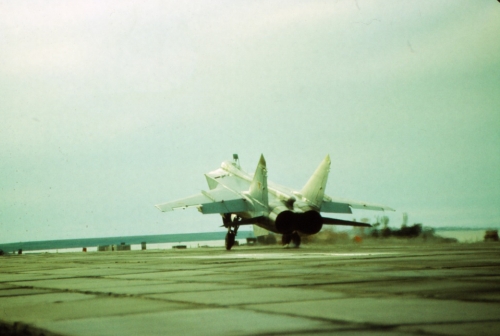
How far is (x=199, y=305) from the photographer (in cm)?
635

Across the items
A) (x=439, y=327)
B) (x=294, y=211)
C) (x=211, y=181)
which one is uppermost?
(x=211, y=181)

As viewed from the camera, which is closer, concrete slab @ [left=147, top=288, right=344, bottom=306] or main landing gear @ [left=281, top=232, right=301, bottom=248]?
concrete slab @ [left=147, top=288, right=344, bottom=306]

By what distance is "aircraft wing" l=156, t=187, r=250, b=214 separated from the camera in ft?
107

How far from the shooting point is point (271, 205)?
3152 cm

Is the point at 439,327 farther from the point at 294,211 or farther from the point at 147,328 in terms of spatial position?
the point at 294,211

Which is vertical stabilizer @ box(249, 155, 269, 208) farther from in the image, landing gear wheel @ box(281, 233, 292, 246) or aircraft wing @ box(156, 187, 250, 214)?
landing gear wheel @ box(281, 233, 292, 246)

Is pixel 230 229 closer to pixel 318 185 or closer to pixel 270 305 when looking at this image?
pixel 318 185

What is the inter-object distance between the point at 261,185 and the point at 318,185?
8.94 feet

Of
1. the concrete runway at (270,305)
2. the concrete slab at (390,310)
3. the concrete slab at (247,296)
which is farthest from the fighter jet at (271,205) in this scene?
the concrete slab at (390,310)

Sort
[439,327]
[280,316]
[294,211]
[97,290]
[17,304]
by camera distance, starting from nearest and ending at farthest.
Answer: [439,327] < [280,316] < [17,304] < [97,290] < [294,211]

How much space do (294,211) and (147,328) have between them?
83.1ft

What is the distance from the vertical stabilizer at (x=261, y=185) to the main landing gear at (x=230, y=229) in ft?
5.29

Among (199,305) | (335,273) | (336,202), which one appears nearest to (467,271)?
(335,273)

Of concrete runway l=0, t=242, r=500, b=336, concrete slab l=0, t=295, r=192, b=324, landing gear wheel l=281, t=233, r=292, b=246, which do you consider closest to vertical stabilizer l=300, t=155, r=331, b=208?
landing gear wheel l=281, t=233, r=292, b=246
